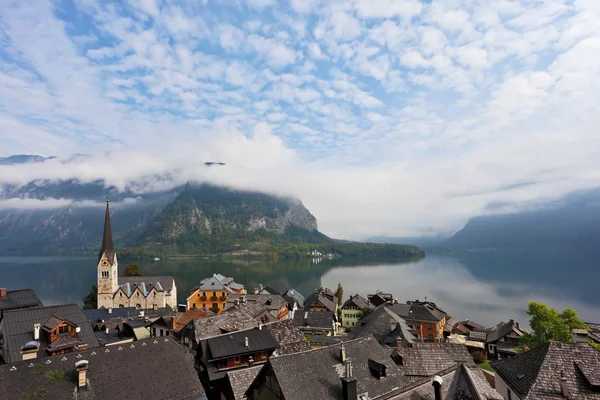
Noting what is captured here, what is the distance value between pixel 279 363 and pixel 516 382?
1161cm

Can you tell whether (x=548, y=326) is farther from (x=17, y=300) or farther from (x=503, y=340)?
(x=17, y=300)

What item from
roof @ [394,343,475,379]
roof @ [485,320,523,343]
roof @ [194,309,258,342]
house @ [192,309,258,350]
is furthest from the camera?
roof @ [485,320,523,343]

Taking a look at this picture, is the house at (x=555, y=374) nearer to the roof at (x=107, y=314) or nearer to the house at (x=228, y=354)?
the house at (x=228, y=354)

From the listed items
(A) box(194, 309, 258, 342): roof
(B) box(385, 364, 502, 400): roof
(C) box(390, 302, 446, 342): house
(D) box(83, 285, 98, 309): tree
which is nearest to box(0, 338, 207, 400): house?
(B) box(385, 364, 502, 400): roof

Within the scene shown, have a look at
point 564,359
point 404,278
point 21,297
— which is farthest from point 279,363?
point 404,278

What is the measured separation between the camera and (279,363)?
65.3 feet

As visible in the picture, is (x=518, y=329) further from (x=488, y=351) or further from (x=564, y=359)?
(x=564, y=359)

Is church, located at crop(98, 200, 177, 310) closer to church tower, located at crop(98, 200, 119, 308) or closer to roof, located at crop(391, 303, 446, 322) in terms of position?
church tower, located at crop(98, 200, 119, 308)

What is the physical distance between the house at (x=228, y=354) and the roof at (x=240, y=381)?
11.4 ft

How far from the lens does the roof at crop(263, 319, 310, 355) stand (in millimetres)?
30516

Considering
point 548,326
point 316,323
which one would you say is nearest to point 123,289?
point 316,323

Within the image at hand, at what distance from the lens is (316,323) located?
62281 mm

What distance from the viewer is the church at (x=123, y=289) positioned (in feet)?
247

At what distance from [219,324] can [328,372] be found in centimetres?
2044
